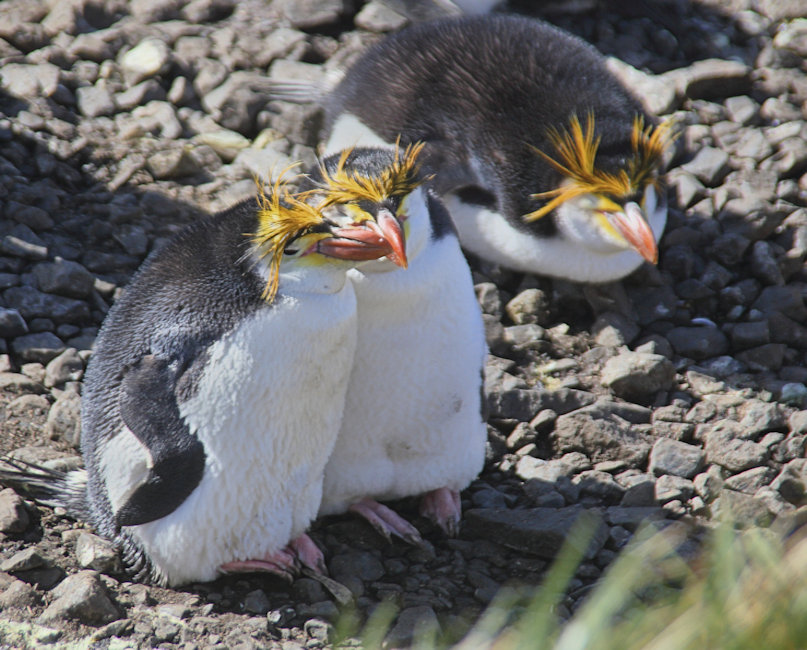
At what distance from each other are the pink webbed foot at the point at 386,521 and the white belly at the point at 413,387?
26mm

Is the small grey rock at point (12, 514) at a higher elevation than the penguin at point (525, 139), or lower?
lower

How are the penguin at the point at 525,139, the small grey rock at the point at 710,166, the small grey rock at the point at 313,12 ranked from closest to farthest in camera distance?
1. the penguin at the point at 525,139
2. the small grey rock at the point at 710,166
3. the small grey rock at the point at 313,12

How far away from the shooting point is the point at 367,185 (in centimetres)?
221

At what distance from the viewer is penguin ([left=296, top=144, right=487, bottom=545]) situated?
2.35m

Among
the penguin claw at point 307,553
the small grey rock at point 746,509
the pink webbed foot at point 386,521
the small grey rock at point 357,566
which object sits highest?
the small grey rock at point 746,509

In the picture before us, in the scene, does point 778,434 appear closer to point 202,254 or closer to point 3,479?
point 202,254

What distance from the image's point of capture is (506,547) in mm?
2566

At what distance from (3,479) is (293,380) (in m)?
0.84

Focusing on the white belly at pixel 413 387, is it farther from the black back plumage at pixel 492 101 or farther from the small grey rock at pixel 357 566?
the black back plumage at pixel 492 101

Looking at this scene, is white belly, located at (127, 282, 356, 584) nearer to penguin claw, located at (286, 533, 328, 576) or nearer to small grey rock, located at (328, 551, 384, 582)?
penguin claw, located at (286, 533, 328, 576)

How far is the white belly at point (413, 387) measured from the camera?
2.41 metres

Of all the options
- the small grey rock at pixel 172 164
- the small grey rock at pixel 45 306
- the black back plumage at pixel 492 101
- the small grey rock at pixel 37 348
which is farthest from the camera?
the small grey rock at pixel 172 164

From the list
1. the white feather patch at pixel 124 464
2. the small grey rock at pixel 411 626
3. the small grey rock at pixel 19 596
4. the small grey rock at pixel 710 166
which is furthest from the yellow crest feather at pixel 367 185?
the small grey rock at pixel 710 166

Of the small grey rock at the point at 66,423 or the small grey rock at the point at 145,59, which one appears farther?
the small grey rock at the point at 145,59
